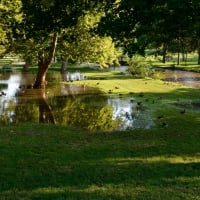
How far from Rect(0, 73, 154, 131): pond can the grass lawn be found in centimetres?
143

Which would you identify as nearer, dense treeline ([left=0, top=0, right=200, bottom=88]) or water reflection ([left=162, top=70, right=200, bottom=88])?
dense treeline ([left=0, top=0, right=200, bottom=88])

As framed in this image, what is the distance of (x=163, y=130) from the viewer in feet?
59.1

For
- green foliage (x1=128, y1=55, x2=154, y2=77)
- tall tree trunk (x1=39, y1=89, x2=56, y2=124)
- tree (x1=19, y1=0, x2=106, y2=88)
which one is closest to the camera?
tree (x1=19, y1=0, x2=106, y2=88)

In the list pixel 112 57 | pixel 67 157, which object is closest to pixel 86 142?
pixel 67 157

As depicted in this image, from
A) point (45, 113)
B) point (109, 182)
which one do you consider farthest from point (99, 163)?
point (45, 113)

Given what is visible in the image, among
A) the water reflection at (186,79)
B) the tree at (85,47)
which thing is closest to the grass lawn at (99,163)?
the tree at (85,47)

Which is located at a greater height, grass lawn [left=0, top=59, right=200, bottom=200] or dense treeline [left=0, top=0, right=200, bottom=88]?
dense treeline [left=0, top=0, right=200, bottom=88]

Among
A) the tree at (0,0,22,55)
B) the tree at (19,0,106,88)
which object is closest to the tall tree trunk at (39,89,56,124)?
the tree at (19,0,106,88)

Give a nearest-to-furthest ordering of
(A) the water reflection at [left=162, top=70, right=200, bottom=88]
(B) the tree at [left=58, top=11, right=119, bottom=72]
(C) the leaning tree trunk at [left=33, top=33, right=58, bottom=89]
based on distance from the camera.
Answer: (C) the leaning tree trunk at [left=33, top=33, right=58, bottom=89], (B) the tree at [left=58, top=11, right=119, bottom=72], (A) the water reflection at [left=162, top=70, right=200, bottom=88]

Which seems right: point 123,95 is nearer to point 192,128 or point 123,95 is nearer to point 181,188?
point 192,128

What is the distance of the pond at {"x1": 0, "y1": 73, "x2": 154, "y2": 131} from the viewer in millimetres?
20000

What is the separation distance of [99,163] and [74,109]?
11761 mm

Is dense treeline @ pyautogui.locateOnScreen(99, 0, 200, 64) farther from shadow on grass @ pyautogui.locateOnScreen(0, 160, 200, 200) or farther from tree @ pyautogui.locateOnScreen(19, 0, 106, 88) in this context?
shadow on grass @ pyautogui.locateOnScreen(0, 160, 200, 200)

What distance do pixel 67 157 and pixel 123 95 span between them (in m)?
17.6
